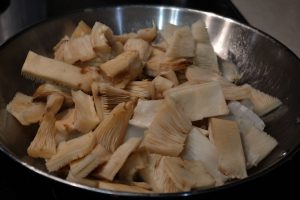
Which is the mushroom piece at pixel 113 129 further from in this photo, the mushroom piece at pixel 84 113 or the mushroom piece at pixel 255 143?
the mushroom piece at pixel 255 143

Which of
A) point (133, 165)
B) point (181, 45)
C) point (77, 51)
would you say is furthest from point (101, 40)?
point (133, 165)

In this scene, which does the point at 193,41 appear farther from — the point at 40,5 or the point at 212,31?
the point at 40,5

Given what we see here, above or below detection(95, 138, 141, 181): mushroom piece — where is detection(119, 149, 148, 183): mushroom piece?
below

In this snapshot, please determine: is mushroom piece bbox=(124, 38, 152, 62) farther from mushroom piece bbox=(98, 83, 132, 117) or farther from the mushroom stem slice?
the mushroom stem slice

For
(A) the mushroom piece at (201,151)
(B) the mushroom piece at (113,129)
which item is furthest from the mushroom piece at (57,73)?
(A) the mushroom piece at (201,151)

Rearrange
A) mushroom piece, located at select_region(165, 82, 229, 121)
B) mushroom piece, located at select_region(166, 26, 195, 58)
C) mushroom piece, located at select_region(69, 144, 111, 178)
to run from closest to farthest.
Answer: mushroom piece, located at select_region(69, 144, 111, 178) → mushroom piece, located at select_region(165, 82, 229, 121) → mushroom piece, located at select_region(166, 26, 195, 58)

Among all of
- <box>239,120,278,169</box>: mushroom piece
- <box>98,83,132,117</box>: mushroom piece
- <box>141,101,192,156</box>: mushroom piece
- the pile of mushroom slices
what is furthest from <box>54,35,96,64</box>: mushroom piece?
<box>239,120,278,169</box>: mushroom piece

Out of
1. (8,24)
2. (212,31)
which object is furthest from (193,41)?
(8,24)

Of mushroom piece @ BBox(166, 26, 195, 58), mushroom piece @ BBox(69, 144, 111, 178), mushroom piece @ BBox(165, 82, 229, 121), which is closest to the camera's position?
mushroom piece @ BBox(69, 144, 111, 178)
